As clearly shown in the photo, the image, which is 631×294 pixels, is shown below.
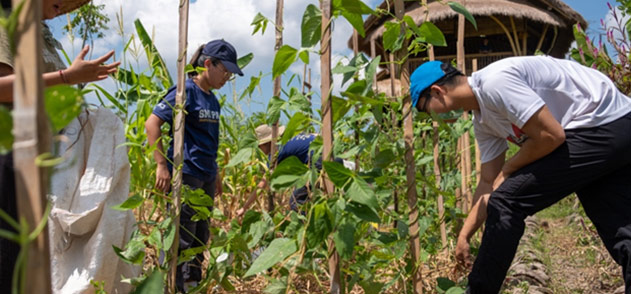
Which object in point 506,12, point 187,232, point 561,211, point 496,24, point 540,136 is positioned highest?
point 506,12

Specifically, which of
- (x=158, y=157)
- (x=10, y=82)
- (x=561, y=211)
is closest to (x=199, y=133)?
(x=158, y=157)

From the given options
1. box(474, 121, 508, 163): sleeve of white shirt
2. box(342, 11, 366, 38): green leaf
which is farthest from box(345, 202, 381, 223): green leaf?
box(474, 121, 508, 163): sleeve of white shirt

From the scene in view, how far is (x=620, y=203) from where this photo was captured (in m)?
1.73

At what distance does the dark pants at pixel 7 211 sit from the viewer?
4.53 ft

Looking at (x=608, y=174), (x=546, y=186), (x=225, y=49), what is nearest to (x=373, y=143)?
(x=546, y=186)

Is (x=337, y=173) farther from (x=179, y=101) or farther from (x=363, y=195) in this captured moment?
(x=179, y=101)

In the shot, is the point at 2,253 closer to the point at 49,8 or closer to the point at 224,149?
the point at 49,8

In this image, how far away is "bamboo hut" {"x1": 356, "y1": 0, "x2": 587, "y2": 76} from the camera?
10.4 metres

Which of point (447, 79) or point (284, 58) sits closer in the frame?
point (284, 58)

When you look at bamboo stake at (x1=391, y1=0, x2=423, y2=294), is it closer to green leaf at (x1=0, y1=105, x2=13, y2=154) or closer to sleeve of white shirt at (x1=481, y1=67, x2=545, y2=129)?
sleeve of white shirt at (x1=481, y1=67, x2=545, y2=129)

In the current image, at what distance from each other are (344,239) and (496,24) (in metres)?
11.1

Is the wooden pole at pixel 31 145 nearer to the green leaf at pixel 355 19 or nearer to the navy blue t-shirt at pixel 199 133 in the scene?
the green leaf at pixel 355 19

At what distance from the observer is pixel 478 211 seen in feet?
6.22

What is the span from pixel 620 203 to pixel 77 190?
5.40 ft
